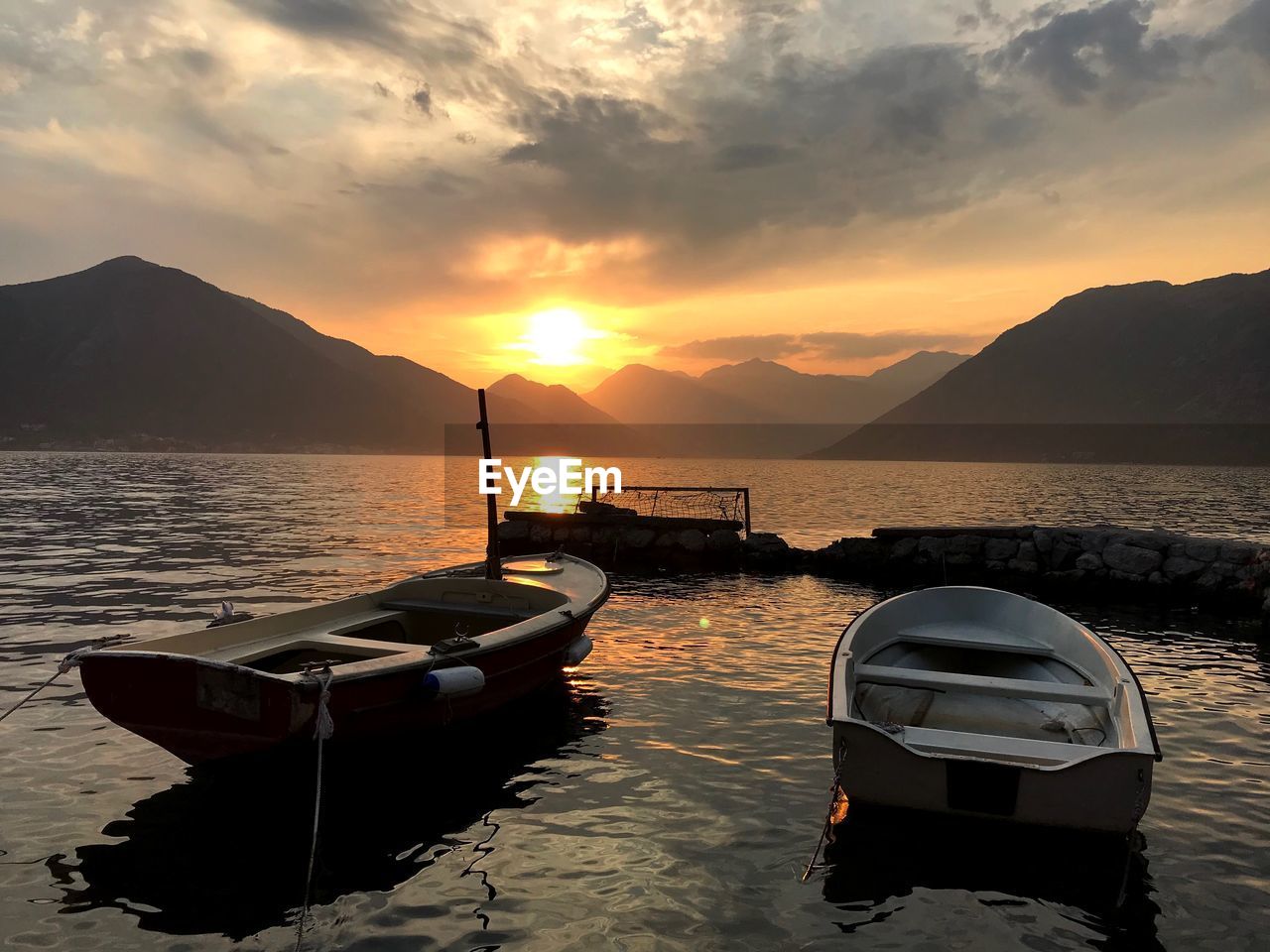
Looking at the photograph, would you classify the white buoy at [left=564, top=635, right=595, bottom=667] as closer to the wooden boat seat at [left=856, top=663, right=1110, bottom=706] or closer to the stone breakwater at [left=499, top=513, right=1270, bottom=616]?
the wooden boat seat at [left=856, top=663, right=1110, bottom=706]

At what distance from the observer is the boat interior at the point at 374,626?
388 inches

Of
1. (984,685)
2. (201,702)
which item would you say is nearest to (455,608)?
(201,702)

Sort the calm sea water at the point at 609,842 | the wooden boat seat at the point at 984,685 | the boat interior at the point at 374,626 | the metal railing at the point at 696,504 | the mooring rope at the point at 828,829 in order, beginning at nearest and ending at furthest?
1. the calm sea water at the point at 609,842
2. the mooring rope at the point at 828,829
3. the wooden boat seat at the point at 984,685
4. the boat interior at the point at 374,626
5. the metal railing at the point at 696,504

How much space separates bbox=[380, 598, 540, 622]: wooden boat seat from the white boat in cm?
568

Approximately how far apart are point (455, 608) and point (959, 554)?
24101 mm

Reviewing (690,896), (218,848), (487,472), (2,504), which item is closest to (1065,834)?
(690,896)

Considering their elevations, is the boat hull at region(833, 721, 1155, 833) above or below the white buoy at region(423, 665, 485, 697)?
below

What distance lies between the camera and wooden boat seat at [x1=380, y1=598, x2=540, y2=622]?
43.0 feet

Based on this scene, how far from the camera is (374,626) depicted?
12.3 m

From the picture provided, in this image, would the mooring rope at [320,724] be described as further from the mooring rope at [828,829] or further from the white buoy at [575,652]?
the white buoy at [575,652]

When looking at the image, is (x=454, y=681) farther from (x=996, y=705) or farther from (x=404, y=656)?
(x=996, y=705)

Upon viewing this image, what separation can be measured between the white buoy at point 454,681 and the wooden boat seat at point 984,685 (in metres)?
5.11

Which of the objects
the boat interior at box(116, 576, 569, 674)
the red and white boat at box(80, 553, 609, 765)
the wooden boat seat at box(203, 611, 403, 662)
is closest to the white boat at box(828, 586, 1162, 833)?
the red and white boat at box(80, 553, 609, 765)

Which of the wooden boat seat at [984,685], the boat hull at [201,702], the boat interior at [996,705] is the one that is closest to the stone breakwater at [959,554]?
the boat interior at [996,705]
